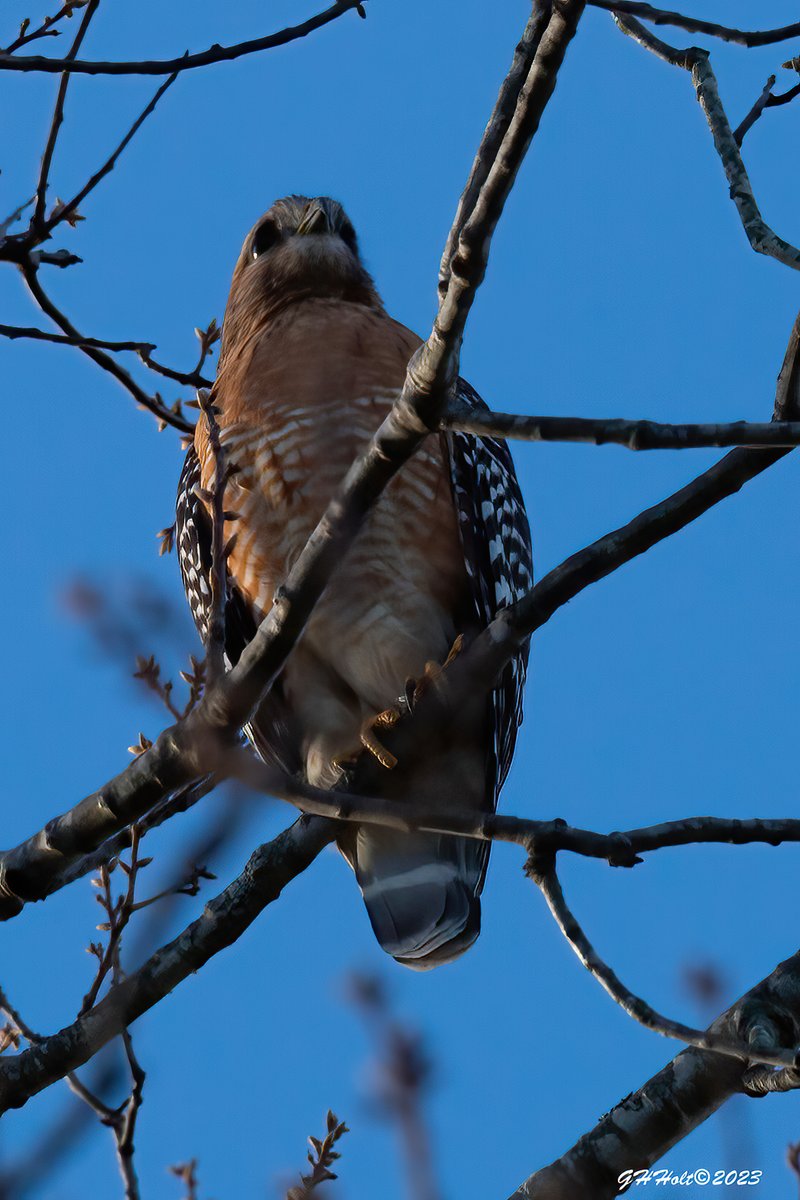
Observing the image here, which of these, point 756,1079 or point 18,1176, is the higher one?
point 18,1176

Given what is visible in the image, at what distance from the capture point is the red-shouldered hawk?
511 cm

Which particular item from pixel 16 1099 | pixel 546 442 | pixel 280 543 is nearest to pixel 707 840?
pixel 546 442

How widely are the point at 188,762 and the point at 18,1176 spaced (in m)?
0.82

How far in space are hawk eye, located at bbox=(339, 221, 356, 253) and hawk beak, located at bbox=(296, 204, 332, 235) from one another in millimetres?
158

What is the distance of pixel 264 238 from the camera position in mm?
6770

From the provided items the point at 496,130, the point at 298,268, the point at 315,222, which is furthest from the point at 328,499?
the point at 496,130

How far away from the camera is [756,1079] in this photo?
2.95m

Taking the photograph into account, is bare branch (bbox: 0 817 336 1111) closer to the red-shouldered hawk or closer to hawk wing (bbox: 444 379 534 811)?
the red-shouldered hawk

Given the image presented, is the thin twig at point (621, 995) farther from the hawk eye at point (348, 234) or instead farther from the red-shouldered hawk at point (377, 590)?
the hawk eye at point (348, 234)

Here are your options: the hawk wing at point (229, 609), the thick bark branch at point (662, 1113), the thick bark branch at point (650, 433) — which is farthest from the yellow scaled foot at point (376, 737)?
the thick bark branch at point (650, 433)

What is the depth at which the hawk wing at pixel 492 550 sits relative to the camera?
5227mm

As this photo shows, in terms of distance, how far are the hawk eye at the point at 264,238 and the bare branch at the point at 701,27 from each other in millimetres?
2694

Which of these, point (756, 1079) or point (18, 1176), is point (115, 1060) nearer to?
point (18, 1176)

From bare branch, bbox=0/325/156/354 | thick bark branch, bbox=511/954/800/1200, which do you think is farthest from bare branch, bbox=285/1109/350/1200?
bare branch, bbox=0/325/156/354
